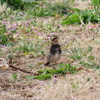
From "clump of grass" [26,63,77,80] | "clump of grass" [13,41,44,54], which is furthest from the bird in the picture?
"clump of grass" [13,41,44,54]

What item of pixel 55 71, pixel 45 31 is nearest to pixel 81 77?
pixel 55 71

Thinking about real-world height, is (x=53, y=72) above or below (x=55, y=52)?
below

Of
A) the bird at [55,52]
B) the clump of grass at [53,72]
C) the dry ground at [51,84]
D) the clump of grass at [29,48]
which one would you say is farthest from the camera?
the clump of grass at [29,48]

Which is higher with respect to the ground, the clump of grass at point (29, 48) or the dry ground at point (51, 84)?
the clump of grass at point (29, 48)

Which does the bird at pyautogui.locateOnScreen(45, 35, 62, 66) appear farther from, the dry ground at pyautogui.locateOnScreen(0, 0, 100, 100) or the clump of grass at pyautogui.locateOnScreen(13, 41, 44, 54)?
the clump of grass at pyautogui.locateOnScreen(13, 41, 44, 54)

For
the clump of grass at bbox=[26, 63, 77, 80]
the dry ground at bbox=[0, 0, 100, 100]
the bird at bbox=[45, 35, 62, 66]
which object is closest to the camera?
the dry ground at bbox=[0, 0, 100, 100]

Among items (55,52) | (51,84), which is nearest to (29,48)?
(55,52)

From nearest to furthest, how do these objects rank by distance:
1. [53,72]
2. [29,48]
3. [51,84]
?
[51,84], [53,72], [29,48]

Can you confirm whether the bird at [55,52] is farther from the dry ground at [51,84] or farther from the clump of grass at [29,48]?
the clump of grass at [29,48]

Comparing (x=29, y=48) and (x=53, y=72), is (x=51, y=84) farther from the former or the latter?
(x=29, y=48)

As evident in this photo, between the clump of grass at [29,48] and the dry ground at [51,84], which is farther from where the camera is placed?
the clump of grass at [29,48]

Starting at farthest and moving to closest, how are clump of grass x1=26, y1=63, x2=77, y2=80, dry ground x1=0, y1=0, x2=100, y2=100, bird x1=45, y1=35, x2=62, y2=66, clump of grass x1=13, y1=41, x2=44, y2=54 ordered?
clump of grass x1=13, y1=41, x2=44, y2=54 → bird x1=45, y1=35, x2=62, y2=66 → clump of grass x1=26, y1=63, x2=77, y2=80 → dry ground x1=0, y1=0, x2=100, y2=100

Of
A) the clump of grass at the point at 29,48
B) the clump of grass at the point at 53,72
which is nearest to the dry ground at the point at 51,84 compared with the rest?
the clump of grass at the point at 53,72

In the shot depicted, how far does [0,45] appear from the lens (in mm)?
7289
